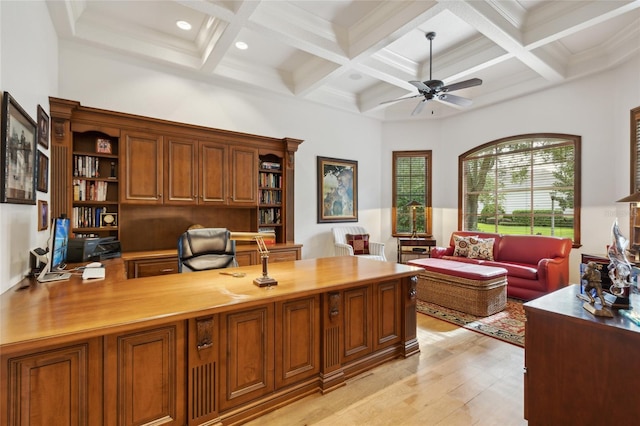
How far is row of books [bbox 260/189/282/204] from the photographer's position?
4.78 m

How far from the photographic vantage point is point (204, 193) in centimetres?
407

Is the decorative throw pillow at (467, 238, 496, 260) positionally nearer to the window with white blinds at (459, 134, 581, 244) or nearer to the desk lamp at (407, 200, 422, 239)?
the window with white blinds at (459, 134, 581, 244)

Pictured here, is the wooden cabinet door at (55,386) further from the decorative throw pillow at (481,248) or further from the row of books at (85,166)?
the decorative throw pillow at (481,248)

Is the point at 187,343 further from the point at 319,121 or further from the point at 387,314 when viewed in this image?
the point at 319,121

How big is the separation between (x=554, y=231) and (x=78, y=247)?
6.38 metres

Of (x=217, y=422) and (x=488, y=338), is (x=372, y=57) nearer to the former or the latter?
(x=488, y=338)

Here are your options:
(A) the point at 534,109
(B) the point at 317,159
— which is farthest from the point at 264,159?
(A) the point at 534,109

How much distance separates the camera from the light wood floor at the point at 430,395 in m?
1.89

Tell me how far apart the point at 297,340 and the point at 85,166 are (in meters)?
3.12

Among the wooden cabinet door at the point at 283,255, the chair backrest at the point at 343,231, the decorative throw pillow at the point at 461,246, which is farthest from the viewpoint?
the chair backrest at the point at 343,231

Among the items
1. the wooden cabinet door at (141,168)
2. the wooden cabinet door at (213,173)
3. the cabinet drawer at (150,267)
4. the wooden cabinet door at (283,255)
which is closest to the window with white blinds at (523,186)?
the wooden cabinet door at (283,255)

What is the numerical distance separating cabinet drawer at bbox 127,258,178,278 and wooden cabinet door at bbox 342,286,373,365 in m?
2.36

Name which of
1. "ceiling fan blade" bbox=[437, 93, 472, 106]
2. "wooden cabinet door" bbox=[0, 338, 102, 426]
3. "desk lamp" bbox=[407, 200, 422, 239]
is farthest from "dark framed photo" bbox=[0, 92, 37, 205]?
"desk lamp" bbox=[407, 200, 422, 239]

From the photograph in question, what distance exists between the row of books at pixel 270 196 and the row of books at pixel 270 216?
0.13 meters
